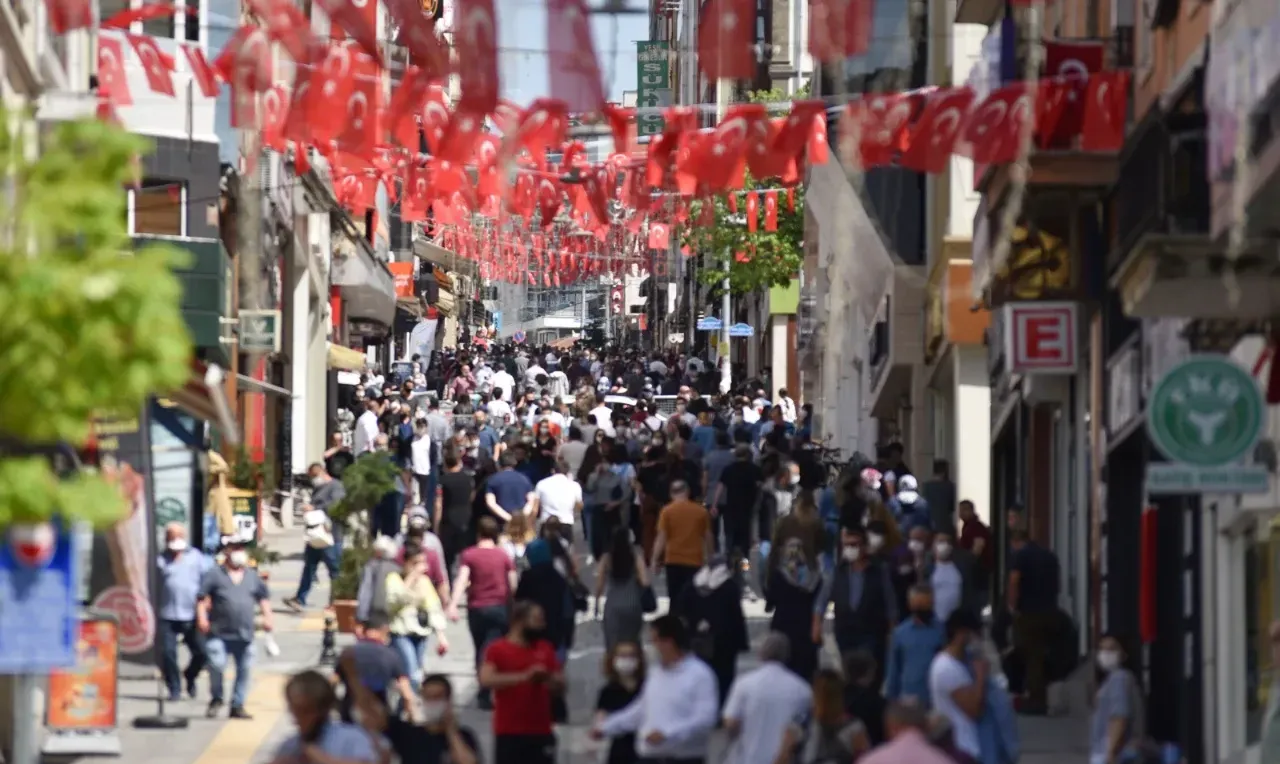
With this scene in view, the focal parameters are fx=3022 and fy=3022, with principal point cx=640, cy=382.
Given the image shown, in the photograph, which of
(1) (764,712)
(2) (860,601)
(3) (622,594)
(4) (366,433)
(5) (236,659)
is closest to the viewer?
(1) (764,712)

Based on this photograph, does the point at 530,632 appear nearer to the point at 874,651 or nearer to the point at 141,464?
the point at 874,651

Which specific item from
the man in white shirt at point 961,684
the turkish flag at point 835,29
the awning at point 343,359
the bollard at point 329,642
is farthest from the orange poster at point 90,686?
the awning at point 343,359

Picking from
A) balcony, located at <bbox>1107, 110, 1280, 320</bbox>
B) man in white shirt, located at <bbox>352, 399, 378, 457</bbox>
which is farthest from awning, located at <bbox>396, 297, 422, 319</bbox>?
balcony, located at <bbox>1107, 110, 1280, 320</bbox>

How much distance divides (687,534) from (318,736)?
437 inches

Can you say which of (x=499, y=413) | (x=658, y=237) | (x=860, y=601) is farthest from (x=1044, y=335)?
(x=658, y=237)

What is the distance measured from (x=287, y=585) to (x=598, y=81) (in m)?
14.6

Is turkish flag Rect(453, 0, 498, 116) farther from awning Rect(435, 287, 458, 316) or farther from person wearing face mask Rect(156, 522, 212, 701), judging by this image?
awning Rect(435, 287, 458, 316)

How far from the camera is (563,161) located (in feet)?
93.2

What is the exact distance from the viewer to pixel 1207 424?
16.2 meters

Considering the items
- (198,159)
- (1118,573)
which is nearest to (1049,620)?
(1118,573)

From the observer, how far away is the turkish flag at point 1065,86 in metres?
22.5

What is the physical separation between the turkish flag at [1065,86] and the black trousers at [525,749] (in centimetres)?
750

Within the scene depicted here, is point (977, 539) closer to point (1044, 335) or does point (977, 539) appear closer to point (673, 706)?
point (1044, 335)

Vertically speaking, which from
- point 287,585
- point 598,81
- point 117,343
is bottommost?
point 287,585
